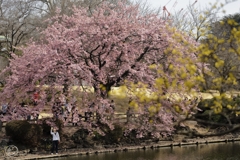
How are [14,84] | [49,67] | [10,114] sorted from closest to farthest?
1. [49,67]
2. [14,84]
3. [10,114]

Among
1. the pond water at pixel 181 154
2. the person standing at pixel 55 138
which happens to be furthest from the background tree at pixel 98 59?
the pond water at pixel 181 154

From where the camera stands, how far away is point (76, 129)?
24109 mm

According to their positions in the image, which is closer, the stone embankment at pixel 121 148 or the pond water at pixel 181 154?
the pond water at pixel 181 154

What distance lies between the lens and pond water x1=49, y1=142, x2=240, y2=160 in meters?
20.6

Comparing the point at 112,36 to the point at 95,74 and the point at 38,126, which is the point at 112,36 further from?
the point at 38,126

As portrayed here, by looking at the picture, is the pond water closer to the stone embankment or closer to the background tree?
the stone embankment

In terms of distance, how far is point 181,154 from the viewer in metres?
21.5

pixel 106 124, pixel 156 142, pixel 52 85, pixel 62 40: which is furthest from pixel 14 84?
pixel 156 142

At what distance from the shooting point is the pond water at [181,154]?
67.7ft

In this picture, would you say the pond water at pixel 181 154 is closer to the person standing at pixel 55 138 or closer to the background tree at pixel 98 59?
the person standing at pixel 55 138

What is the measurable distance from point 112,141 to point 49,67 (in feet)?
20.7

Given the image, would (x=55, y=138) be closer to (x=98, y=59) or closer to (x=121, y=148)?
(x=121, y=148)

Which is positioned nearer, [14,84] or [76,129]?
[14,84]

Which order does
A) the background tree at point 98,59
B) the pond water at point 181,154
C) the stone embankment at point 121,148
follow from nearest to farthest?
the background tree at point 98,59 < the pond water at point 181,154 < the stone embankment at point 121,148
